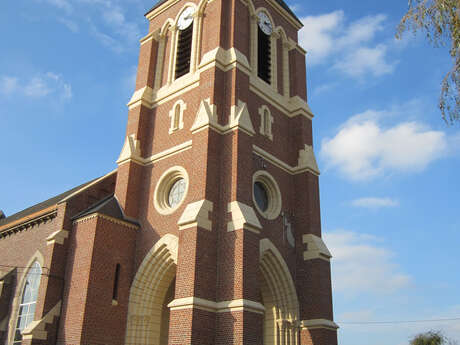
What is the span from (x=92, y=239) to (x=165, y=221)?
2942 millimetres

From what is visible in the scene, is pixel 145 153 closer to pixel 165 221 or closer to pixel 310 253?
pixel 165 221

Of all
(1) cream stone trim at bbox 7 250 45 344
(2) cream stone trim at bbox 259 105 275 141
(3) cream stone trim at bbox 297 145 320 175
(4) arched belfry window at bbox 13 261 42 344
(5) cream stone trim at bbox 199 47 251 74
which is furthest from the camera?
(3) cream stone trim at bbox 297 145 320 175

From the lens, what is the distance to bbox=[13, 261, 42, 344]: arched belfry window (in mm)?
21578

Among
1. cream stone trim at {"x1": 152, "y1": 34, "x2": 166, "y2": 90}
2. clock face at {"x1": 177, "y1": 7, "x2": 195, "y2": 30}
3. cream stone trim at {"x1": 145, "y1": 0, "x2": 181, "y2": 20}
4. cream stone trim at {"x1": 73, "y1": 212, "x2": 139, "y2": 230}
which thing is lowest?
cream stone trim at {"x1": 73, "y1": 212, "x2": 139, "y2": 230}

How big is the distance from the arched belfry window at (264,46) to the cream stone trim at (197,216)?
8722 mm

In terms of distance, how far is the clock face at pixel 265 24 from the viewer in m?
24.8

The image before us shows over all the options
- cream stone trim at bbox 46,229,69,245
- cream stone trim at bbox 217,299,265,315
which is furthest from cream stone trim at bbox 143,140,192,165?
cream stone trim at bbox 217,299,265,315

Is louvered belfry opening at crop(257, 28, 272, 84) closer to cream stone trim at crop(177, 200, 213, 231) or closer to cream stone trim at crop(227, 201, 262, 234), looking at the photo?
cream stone trim at crop(227, 201, 262, 234)

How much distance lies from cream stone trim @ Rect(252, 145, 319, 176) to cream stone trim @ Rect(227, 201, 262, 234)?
379 centimetres

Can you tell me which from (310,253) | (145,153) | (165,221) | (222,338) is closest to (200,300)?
(222,338)

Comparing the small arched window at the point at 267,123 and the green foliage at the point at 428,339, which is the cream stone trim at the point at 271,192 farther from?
the green foliage at the point at 428,339

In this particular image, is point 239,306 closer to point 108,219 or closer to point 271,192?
point 271,192

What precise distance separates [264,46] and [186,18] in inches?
166

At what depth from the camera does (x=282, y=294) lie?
19.9 meters
